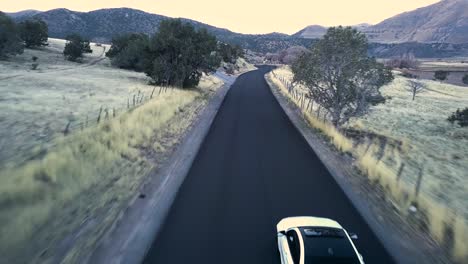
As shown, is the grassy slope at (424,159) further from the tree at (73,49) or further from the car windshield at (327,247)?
the tree at (73,49)

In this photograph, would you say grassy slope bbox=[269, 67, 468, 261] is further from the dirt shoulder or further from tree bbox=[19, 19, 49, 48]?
tree bbox=[19, 19, 49, 48]

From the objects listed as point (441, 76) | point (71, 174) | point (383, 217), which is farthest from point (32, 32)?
point (441, 76)

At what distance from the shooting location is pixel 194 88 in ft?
158

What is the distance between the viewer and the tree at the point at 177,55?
4459 centimetres

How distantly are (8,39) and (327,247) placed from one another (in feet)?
206

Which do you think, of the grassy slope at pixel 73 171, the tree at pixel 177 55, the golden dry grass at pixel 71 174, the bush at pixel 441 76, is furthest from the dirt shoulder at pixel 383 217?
the bush at pixel 441 76

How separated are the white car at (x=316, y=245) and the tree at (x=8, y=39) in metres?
60.4

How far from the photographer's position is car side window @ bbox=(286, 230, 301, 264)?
26.8 ft

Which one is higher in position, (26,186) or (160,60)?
(160,60)

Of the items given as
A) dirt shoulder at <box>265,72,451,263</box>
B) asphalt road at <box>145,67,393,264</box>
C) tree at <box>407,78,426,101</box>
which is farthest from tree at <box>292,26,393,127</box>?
tree at <box>407,78,426,101</box>

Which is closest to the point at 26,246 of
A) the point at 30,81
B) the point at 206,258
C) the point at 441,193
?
the point at 206,258

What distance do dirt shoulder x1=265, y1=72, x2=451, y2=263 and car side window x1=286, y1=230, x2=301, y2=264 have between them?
3.14 meters

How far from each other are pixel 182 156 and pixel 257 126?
942 cm

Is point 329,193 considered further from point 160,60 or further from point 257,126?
point 160,60
